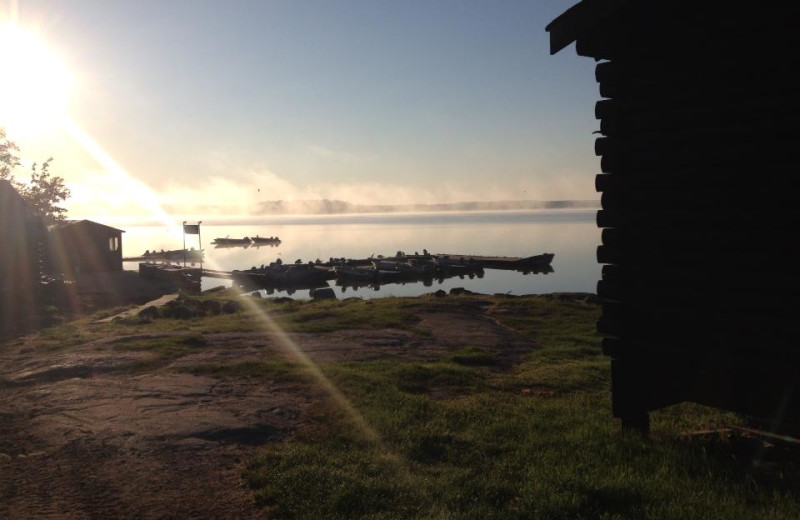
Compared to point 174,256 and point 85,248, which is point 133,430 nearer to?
point 85,248

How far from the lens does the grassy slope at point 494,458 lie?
5449 mm

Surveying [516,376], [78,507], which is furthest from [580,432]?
[78,507]

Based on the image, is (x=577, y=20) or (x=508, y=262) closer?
(x=577, y=20)

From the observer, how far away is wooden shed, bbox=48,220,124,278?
46625mm

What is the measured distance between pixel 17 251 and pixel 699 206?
34126mm

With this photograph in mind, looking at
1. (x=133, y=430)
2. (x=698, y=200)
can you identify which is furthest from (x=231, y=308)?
(x=698, y=200)

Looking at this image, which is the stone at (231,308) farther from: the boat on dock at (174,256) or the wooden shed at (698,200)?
the boat on dock at (174,256)

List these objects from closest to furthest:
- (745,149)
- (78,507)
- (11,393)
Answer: (78,507) < (745,149) < (11,393)

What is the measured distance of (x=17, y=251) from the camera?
31578 millimetres

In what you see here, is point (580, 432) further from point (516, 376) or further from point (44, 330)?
point (44, 330)

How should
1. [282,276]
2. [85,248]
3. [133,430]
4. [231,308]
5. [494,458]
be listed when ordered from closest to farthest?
[494,458] < [133,430] < [231,308] < [85,248] < [282,276]

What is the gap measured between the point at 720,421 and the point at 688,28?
17.4 ft

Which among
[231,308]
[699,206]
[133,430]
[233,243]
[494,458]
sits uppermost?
[233,243]

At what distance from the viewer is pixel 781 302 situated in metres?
6.11
